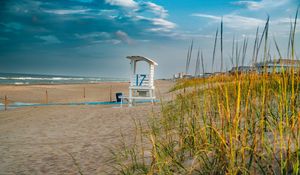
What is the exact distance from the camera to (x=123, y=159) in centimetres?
392

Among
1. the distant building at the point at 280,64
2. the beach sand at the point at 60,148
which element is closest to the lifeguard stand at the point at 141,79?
the beach sand at the point at 60,148

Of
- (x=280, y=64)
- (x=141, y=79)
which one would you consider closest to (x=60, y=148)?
(x=280, y=64)

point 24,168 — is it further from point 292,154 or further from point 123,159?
point 292,154

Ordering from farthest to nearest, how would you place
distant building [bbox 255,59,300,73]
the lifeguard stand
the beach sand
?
the lifeguard stand → the beach sand → distant building [bbox 255,59,300,73]

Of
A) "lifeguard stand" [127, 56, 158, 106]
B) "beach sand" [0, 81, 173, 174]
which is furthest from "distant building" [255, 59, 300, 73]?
"lifeguard stand" [127, 56, 158, 106]

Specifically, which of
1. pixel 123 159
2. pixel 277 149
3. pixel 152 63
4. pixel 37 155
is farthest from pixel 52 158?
pixel 152 63

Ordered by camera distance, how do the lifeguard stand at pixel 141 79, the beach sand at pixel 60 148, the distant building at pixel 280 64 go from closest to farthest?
1. the distant building at pixel 280 64
2. the beach sand at pixel 60 148
3. the lifeguard stand at pixel 141 79

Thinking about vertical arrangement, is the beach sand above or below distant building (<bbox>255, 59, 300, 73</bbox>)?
below

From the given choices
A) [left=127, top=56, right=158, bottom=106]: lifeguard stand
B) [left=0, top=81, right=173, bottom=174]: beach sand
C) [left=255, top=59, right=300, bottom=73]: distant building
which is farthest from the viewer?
[left=127, top=56, right=158, bottom=106]: lifeguard stand

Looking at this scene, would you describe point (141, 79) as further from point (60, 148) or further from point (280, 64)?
point (280, 64)

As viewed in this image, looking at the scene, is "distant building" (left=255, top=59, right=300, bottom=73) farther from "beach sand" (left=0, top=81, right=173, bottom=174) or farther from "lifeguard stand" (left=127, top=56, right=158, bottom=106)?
"lifeguard stand" (left=127, top=56, right=158, bottom=106)

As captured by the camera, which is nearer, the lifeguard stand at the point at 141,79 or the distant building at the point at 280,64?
the distant building at the point at 280,64

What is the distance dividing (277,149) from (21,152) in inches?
183

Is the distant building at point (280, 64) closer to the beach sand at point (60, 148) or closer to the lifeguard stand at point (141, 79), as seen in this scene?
the beach sand at point (60, 148)
